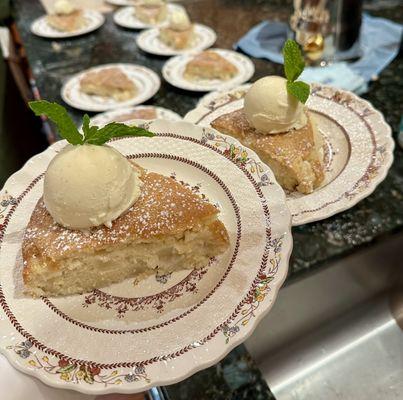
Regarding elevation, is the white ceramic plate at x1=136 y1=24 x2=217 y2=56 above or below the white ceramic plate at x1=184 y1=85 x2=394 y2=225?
below

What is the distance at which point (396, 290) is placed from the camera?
1164mm

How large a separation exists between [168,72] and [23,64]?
1.23 m

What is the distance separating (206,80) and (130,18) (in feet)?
2.65

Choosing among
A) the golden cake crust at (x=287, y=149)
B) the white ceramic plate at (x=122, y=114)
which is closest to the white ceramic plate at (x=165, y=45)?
the white ceramic plate at (x=122, y=114)

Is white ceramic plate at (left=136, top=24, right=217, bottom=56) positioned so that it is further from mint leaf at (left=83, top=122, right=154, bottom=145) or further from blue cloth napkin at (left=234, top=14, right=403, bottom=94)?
mint leaf at (left=83, top=122, right=154, bottom=145)

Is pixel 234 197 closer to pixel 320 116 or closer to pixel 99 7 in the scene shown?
pixel 320 116

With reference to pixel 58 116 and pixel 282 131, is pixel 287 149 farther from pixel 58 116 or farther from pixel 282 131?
pixel 58 116

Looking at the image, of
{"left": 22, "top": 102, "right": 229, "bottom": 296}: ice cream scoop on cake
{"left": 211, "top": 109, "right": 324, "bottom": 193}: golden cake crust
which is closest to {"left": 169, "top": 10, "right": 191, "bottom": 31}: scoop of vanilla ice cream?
{"left": 211, "top": 109, "right": 324, "bottom": 193}: golden cake crust

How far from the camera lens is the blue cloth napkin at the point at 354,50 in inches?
61.1

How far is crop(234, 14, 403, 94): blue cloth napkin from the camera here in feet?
5.09

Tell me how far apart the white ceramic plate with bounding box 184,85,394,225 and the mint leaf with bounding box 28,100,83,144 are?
41 centimetres

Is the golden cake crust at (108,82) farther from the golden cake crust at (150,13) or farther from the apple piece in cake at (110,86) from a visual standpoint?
the golden cake crust at (150,13)

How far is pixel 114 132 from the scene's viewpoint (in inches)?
30.2

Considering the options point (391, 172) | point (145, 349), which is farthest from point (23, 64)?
point (145, 349)
